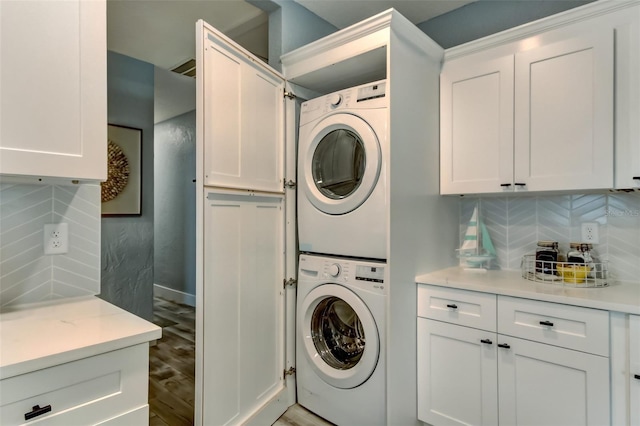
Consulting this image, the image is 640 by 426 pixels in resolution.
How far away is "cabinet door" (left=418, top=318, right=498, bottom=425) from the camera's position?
1.71 meters

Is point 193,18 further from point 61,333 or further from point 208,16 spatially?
point 61,333

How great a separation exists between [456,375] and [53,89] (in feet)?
6.80

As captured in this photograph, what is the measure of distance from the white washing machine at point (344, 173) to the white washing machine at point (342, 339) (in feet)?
0.42

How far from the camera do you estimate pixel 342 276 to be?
1.95 m

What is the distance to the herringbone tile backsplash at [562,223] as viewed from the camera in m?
1.83

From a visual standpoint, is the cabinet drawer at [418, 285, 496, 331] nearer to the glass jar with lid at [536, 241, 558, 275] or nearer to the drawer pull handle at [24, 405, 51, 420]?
the glass jar with lid at [536, 241, 558, 275]

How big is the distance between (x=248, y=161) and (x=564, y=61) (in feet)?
5.44

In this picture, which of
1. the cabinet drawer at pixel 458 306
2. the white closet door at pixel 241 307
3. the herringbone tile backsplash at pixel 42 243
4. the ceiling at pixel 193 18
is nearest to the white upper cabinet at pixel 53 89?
the herringbone tile backsplash at pixel 42 243

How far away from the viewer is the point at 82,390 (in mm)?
950

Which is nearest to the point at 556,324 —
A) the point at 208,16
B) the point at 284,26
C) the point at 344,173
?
the point at 344,173

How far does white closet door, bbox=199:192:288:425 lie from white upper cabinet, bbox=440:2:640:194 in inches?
45.2

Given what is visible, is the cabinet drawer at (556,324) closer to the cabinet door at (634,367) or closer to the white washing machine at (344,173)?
the cabinet door at (634,367)

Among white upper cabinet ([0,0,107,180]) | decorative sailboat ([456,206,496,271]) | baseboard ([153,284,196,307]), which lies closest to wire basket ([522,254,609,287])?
decorative sailboat ([456,206,496,271])

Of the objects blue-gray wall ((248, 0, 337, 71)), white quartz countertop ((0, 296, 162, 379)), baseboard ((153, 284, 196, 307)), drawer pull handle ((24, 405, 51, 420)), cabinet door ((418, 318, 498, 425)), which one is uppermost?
blue-gray wall ((248, 0, 337, 71))
